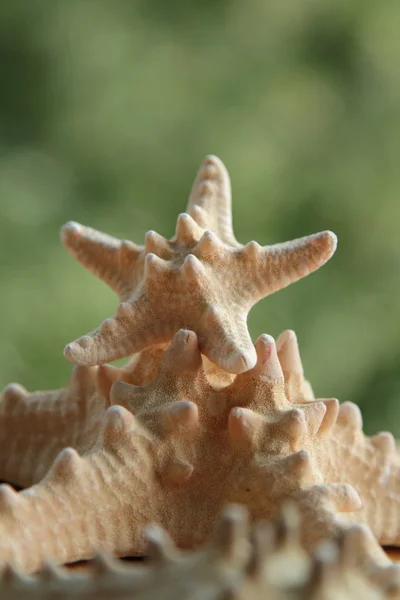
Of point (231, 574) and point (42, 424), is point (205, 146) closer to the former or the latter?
point (42, 424)

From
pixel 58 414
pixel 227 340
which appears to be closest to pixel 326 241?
pixel 227 340

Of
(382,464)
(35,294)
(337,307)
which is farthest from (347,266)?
(382,464)

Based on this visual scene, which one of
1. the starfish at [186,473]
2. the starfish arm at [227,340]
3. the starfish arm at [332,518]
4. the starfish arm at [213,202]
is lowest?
the starfish arm at [332,518]

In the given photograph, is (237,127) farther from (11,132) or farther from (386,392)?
(386,392)

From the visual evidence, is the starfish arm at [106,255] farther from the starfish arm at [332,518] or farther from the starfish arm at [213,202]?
the starfish arm at [332,518]

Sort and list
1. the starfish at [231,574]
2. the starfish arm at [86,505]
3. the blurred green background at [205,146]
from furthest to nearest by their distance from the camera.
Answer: the blurred green background at [205,146], the starfish arm at [86,505], the starfish at [231,574]

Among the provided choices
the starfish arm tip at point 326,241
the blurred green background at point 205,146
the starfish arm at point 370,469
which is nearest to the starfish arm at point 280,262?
the starfish arm tip at point 326,241
